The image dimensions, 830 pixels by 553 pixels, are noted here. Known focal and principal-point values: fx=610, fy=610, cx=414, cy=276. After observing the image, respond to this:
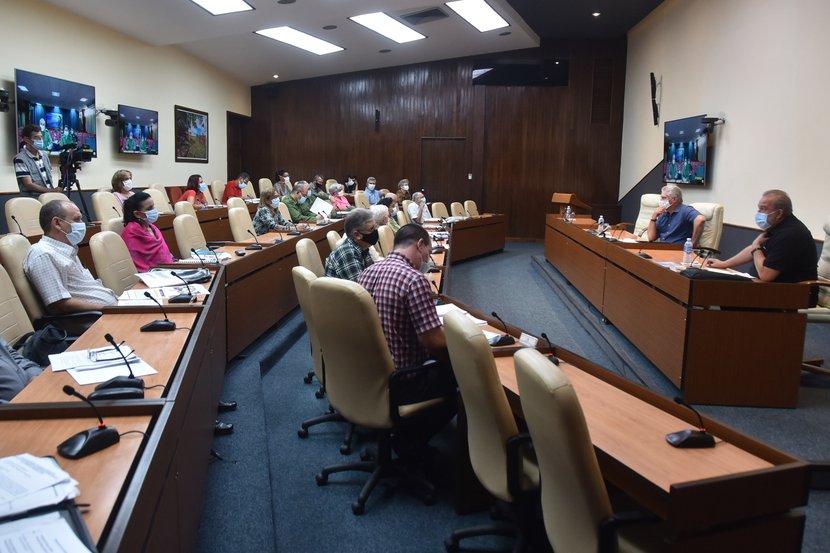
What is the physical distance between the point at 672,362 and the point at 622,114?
961cm

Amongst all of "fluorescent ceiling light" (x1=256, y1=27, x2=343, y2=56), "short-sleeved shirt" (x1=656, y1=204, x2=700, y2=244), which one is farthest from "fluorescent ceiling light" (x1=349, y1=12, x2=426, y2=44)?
"short-sleeved shirt" (x1=656, y1=204, x2=700, y2=244)

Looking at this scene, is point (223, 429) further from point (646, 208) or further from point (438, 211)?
point (438, 211)

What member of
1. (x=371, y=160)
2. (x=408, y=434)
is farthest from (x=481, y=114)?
(x=408, y=434)

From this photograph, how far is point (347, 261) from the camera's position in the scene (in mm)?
3865

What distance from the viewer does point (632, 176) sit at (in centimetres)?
1156

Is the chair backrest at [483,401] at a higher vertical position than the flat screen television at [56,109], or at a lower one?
lower

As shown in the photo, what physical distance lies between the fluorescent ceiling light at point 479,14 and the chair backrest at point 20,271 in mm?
7639

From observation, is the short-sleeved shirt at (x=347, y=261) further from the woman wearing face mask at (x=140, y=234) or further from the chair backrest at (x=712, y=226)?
the chair backrest at (x=712, y=226)

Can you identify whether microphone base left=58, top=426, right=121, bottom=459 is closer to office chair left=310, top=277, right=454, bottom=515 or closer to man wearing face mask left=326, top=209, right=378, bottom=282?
office chair left=310, top=277, right=454, bottom=515

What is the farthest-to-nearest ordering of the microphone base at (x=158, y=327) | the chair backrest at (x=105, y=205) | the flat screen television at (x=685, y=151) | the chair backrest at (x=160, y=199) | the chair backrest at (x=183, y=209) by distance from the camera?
1. the chair backrest at (x=160, y=199)
2. the flat screen television at (x=685, y=151)
3. the chair backrest at (x=105, y=205)
4. the chair backrest at (x=183, y=209)
5. the microphone base at (x=158, y=327)

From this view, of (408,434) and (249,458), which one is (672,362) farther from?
(249,458)

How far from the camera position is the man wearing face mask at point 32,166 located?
633cm

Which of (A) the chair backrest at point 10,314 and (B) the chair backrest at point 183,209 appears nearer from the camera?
→ (A) the chair backrest at point 10,314

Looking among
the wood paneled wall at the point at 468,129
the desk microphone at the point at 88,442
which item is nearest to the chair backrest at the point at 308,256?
the desk microphone at the point at 88,442
